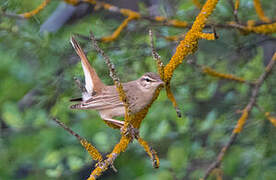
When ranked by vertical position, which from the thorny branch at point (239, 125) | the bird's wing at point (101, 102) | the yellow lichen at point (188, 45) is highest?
the yellow lichen at point (188, 45)

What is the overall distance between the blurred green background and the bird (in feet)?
0.25

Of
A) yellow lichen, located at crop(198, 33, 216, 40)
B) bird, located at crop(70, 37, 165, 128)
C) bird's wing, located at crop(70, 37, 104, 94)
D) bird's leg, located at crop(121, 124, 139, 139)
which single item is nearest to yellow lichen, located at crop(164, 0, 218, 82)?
yellow lichen, located at crop(198, 33, 216, 40)

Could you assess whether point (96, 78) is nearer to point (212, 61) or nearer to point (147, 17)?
point (147, 17)

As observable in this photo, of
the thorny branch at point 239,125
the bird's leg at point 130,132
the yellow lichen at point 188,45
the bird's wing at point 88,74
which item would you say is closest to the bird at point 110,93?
the bird's wing at point 88,74

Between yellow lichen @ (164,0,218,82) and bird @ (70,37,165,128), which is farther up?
yellow lichen @ (164,0,218,82)

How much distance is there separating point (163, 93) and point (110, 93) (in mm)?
740

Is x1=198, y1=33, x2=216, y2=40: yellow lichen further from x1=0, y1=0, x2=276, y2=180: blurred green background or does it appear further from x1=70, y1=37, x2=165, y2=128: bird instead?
x1=0, y1=0, x2=276, y2=180: blurred green background

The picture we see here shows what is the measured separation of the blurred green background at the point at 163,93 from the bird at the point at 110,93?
76 millimetres

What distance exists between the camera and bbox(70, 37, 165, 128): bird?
6.49ft

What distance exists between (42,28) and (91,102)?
926 millimetres

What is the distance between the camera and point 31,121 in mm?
2920

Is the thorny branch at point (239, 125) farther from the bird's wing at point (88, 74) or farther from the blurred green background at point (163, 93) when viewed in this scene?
the bird's wing at point (88, 74)

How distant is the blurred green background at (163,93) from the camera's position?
2447 mm

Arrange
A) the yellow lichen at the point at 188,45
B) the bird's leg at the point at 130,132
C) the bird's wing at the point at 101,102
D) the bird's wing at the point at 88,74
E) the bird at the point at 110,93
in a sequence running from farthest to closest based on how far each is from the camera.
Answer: the bird's wing at the point at 88,74 < the bird's wing at the point at 101,102 < the bird at the point at 110,93 < the yellow lichen at the point at 188,45 < the bird's leg at the point at 130,132
